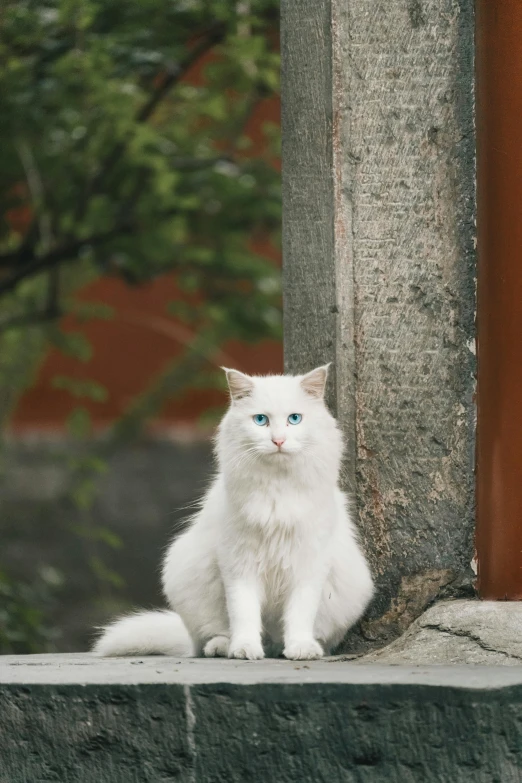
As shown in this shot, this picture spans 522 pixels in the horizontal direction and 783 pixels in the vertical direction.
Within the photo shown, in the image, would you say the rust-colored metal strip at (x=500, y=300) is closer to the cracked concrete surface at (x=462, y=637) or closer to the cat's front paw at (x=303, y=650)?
the cracked concrete surface at (x=462, y=637)

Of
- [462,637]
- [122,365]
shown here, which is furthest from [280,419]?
[122,365]

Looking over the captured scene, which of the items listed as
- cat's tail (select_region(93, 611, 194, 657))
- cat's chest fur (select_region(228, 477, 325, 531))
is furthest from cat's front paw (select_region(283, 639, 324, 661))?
cat's tail (select_region(93, 611, 194, 657))

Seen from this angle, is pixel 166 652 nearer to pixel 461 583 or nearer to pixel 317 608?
pixel 317 608

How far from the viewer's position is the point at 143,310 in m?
9.54

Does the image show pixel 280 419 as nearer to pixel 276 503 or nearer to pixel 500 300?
pixel 276 503

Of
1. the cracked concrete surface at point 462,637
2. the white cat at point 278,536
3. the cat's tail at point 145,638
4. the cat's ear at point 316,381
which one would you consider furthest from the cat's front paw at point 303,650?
the cat's ear at point 316,381

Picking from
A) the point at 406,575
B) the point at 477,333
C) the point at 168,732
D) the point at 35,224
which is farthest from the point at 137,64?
the point at 168,732

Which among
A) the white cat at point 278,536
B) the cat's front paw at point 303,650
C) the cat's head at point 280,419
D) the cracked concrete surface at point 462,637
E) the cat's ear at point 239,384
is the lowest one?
the cat's front paw at point 303,650

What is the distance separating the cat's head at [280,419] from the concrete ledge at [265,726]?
2.31ft

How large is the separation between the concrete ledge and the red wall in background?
256 inches

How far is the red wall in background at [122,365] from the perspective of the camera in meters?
9.43

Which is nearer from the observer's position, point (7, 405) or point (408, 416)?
point (408, 416)

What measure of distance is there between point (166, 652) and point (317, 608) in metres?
0.62

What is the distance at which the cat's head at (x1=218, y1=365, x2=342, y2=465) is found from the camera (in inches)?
133
